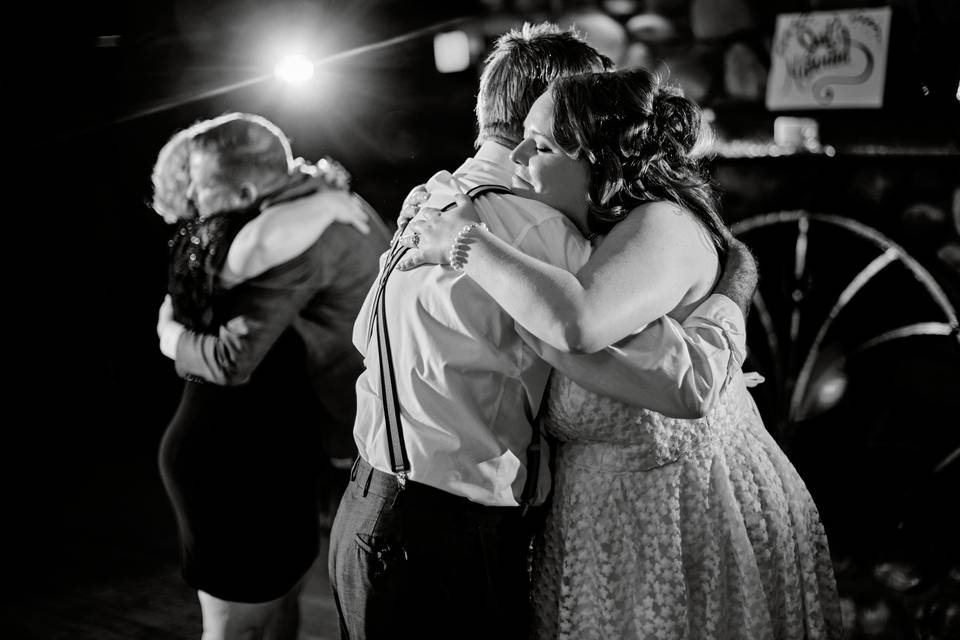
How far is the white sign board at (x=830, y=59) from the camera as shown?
12.3 ft

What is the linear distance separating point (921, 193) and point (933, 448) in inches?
43.0

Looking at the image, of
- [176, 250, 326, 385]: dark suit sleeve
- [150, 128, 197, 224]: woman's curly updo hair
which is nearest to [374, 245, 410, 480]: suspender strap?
[176, 250, 326, 385]: dark suit sleeve

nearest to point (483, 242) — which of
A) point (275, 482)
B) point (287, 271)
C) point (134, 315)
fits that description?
point (287, 271)

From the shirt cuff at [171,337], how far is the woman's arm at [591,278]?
0.93m

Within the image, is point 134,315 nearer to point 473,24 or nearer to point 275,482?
point 473,24

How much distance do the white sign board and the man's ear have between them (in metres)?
2.96

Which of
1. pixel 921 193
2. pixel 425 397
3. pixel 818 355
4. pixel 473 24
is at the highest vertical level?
pixel 473 24

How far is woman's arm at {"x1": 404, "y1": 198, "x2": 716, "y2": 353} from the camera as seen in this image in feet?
3.83

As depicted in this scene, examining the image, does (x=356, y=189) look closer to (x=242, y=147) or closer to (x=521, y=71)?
(x=242, y=147)

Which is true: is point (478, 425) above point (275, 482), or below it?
above

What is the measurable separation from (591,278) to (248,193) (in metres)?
1.15

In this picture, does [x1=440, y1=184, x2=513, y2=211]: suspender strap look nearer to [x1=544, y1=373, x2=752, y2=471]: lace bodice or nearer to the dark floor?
[x1=544, y1=373, x2=752, y2=471]: lace bodice

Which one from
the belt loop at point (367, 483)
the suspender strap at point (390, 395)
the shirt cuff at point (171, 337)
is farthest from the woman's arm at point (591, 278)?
the shirt cuff at point (171, 337)

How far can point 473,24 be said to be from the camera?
478 cm
